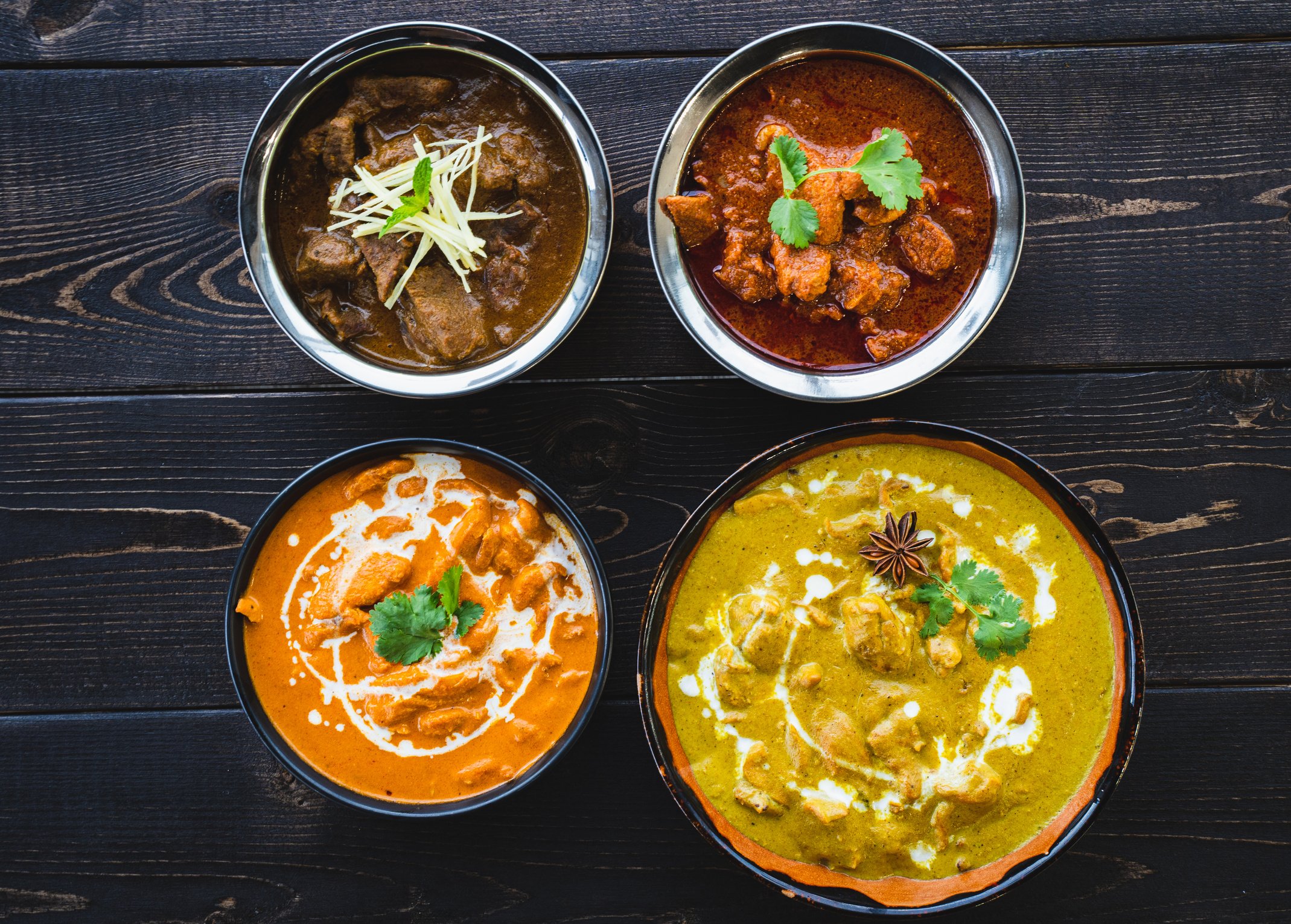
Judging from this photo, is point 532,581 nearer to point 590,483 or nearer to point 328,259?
point 590,483

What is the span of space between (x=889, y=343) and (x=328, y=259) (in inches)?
60.1

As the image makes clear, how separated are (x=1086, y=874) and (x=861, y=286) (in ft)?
6.50

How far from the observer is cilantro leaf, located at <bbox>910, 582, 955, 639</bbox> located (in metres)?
2.17

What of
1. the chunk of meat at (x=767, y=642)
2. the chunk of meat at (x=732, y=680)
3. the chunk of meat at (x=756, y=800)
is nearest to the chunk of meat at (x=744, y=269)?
the chunk of meat at (x=767, y=642)

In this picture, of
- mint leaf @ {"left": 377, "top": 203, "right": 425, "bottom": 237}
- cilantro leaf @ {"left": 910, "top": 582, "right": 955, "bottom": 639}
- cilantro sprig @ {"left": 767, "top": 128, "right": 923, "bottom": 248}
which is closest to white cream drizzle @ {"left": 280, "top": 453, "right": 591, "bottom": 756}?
mint leaf @ {"left": 377, "top": 203, "right": 425, "bottom": 237}

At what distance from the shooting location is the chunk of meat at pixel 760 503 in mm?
2246

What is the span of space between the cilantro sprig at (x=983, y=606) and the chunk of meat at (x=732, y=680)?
0.51 m

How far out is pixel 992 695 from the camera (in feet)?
7.32

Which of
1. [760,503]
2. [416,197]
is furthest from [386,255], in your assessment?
[760,503]

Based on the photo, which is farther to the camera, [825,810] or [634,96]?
Answer: [634,96]

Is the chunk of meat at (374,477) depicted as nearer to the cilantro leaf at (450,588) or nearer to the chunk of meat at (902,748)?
the cilantro leaf at (450,588)

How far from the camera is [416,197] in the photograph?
2.06 meters

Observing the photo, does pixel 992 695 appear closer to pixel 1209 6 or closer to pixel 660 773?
pixel 660 773

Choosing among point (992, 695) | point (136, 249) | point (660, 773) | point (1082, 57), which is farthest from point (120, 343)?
point (1082, 57)
